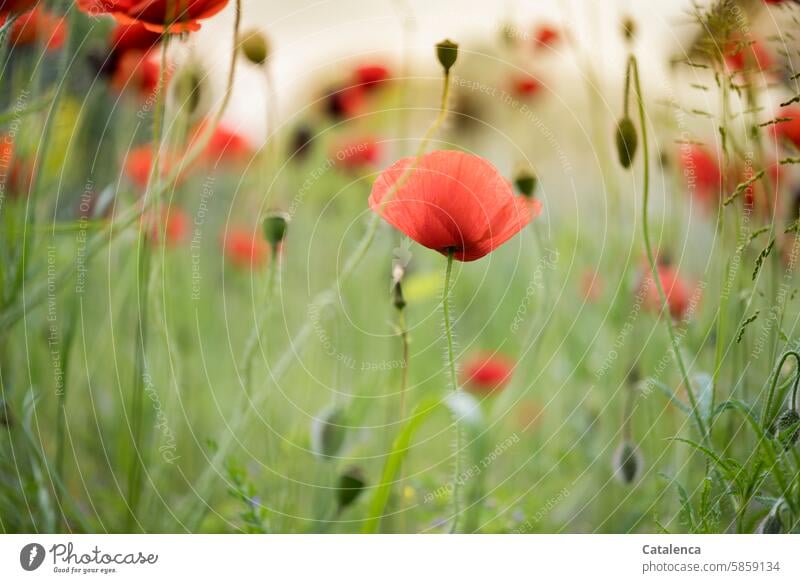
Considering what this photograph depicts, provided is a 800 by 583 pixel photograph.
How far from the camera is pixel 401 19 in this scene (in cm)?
66

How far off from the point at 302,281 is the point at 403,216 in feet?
1.01

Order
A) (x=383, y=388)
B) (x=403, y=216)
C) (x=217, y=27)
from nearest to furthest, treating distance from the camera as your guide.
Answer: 1. (x=403, y=216)
2. (x=217, y=27)
3. (x=383, y=388)

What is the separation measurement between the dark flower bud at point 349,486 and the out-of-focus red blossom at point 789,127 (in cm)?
40

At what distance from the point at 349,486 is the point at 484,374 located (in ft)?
0.70

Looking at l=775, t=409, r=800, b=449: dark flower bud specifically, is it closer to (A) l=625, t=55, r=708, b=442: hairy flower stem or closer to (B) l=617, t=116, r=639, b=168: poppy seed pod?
(A) l=625, t=55, r=708, b=442: hairy flower stem

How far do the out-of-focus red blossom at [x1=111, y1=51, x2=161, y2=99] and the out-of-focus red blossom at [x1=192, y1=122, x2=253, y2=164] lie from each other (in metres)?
0.06

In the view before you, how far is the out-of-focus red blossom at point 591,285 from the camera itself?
784 mm

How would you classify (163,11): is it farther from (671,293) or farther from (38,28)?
(671,293)

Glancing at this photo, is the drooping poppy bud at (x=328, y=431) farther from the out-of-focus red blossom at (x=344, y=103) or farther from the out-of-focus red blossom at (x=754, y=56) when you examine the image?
the out-of-focus red blossom at (x=754, y=56)

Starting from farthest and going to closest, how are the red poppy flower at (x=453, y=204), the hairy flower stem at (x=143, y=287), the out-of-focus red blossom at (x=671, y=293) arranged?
the out-of-focus red blossom at (x=671, y=293) → the hairy flower stem at (x=143, y=287) → the red poppy flower at (x=453, y=204)

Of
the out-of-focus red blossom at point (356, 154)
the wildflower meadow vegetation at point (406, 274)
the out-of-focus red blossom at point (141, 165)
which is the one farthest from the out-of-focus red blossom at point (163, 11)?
the out-of-focus red blossom at point (356, 154)

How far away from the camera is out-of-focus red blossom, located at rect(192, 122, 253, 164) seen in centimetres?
75

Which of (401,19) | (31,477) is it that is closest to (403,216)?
(401,19)
